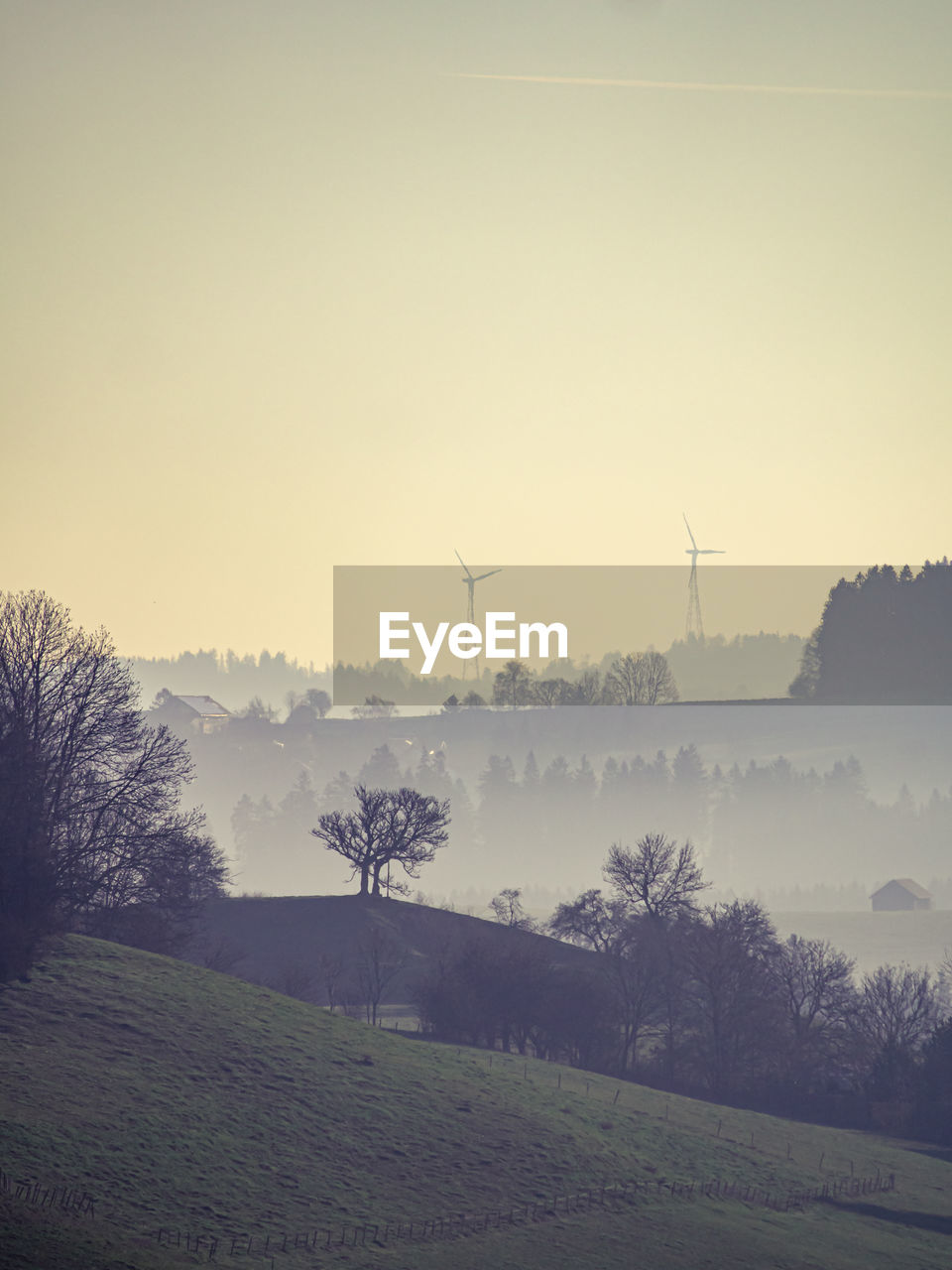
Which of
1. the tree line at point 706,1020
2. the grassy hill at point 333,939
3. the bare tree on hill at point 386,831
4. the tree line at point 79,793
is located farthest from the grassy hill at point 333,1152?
the bare tree on hill at point 386,831

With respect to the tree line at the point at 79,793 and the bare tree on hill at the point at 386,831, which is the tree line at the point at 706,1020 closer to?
the bare tree on hill at the point at 386,831

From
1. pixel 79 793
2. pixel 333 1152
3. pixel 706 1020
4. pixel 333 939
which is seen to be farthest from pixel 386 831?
pixel 333 1152

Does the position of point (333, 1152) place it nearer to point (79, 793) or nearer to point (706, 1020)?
point (79, 793)

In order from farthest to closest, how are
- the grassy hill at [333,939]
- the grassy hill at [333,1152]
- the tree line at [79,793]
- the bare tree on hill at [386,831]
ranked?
1. the bare tree on hill at [386,831]
2. the grassy hill at [333,939]
3. the tree line at [79,793]
4. the grassy hill at [333,1152]

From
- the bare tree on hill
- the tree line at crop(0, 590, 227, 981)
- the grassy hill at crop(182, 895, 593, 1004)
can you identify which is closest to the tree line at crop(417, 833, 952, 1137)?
the grassy hill at crop(182, 895, 593, 1004)

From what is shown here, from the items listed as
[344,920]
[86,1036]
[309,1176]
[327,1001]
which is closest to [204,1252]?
[309,1176]

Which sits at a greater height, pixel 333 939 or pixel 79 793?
pixel 79 793

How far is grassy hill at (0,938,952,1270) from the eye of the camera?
3653cm

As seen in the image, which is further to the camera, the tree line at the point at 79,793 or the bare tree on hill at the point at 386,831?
the bare tree on hill at the point at 386,831

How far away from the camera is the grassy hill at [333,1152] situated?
3653 cm

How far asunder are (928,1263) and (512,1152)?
1464 cm

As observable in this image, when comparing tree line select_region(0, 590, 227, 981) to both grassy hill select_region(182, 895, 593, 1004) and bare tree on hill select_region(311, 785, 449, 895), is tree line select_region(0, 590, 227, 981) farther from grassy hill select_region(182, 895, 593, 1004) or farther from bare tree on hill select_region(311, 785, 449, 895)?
bare tree on hill select_region(311, 785, 449, 895)

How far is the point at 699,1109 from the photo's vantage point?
64.8 m

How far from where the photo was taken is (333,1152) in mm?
44000
